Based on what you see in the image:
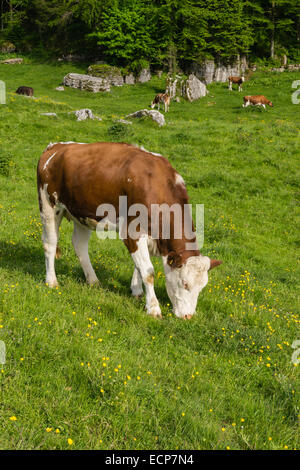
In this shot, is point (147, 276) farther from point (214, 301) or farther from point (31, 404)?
point (31, 404)

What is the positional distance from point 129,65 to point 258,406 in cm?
4590

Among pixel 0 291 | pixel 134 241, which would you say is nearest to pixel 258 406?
pixel 134 241

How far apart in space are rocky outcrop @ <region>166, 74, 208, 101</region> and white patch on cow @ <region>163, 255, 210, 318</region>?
1230 inches

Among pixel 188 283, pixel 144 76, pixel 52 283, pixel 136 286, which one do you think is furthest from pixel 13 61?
pixel 188 283

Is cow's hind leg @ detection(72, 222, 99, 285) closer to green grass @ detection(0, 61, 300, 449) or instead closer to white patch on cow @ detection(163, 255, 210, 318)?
green grass @ detection(0, 61, 300, 449)

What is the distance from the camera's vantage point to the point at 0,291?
15.8ft

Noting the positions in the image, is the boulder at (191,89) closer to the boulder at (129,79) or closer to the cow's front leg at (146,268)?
the boulder at (129,79)

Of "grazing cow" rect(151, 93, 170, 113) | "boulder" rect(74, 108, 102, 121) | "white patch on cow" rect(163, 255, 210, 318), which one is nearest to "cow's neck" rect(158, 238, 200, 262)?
"white patch on cow" rect(163, 255, 210, 318)

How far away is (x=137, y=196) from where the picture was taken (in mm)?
5109

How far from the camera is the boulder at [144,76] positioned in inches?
1687

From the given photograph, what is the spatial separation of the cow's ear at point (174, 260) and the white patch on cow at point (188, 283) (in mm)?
59

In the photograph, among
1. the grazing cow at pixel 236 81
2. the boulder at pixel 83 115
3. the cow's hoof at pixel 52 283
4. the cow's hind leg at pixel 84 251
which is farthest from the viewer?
the grazing cow at pixel 236 81

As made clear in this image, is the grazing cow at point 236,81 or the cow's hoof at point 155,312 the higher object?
the grazing cow at point 236,81

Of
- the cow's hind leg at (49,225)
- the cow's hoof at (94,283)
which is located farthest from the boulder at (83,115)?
the cow's hoof at (94,283)
